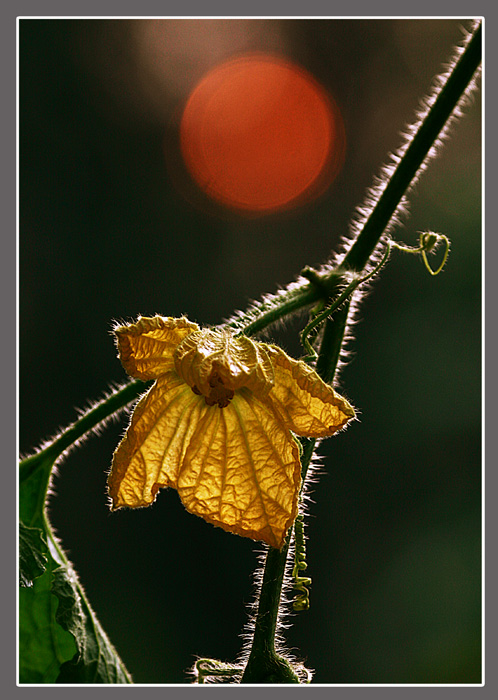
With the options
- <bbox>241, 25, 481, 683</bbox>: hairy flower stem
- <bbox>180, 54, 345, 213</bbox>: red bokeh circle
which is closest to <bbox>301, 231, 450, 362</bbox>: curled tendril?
<bbox>241, 25, 481, 683</bbox>: hairy flower stem

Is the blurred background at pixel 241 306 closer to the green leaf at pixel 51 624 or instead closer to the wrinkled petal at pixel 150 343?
the green leaf at pixel 51 624

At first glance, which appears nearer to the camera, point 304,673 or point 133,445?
point 133,445

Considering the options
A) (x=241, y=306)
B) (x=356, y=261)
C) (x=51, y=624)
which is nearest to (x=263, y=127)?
(x=241, y=306)

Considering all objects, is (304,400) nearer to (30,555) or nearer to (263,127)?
(30,555)

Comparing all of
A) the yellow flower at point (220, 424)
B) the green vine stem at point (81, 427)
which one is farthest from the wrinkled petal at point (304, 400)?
the green vine stem at point (81, 427)

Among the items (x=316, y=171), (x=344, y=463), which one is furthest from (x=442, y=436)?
(x=316, y=171)

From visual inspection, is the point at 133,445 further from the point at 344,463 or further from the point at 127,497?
the point at 344,463
